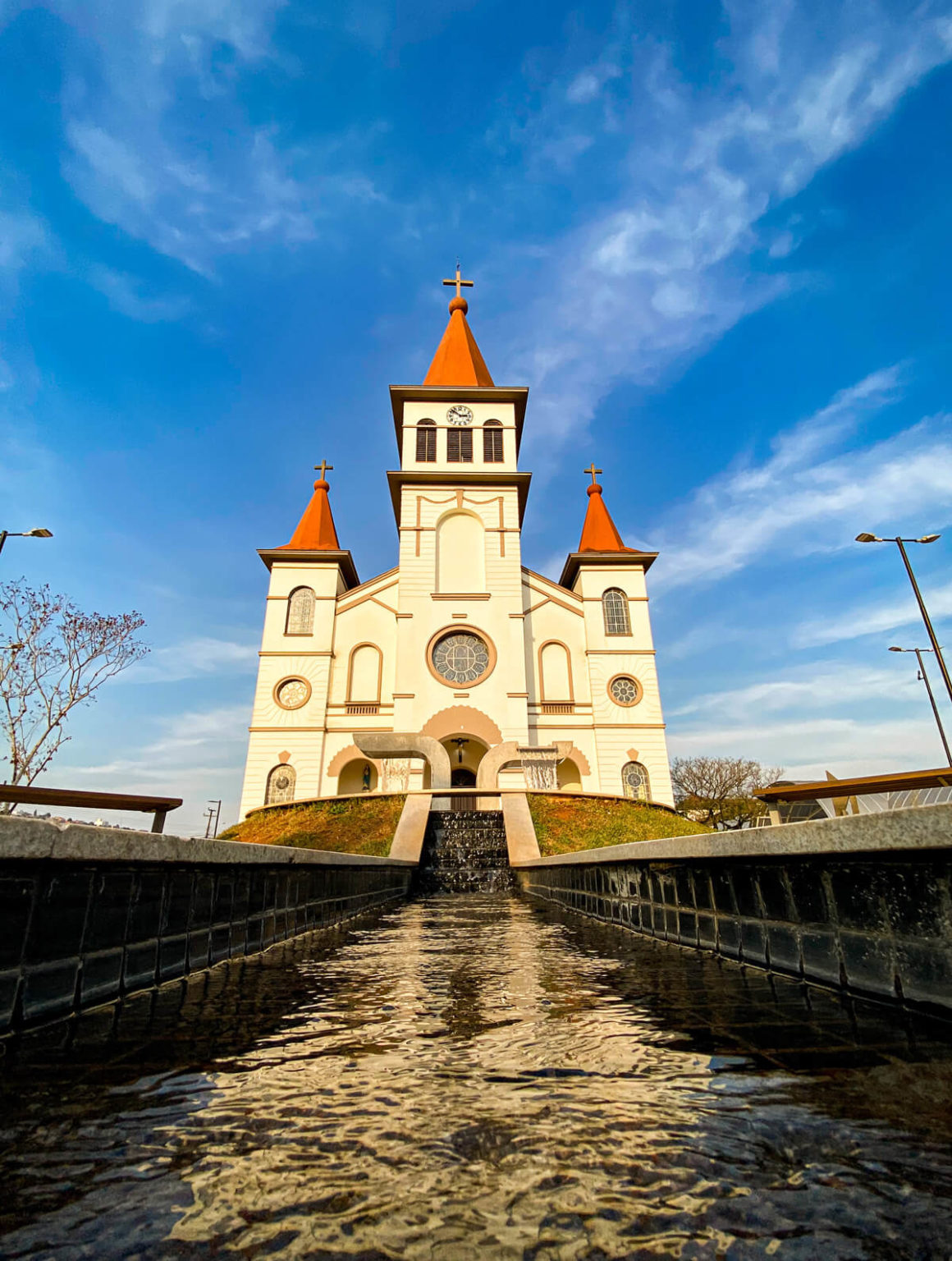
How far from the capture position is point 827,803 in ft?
87.0

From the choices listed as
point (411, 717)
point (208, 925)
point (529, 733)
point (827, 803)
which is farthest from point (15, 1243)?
point (827, 803)

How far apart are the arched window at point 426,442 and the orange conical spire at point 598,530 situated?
328 inches

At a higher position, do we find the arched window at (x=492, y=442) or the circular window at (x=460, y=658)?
the arched window at (x=492, y=442)

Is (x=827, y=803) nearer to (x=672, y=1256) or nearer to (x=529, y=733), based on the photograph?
(x=529, y=733)

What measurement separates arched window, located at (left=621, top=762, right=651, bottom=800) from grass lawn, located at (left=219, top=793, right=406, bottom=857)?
432 inches

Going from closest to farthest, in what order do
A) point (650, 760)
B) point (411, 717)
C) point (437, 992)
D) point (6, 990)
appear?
point (6, 990) < point (437, 992) < point (411, 717) < point (650, 760)

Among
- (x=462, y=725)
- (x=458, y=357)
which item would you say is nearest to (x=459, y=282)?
(x=458, y=357)

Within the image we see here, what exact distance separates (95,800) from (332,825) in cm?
1244

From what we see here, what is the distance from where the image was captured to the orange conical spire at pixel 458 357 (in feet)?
104

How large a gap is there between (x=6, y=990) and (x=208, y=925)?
1492mm

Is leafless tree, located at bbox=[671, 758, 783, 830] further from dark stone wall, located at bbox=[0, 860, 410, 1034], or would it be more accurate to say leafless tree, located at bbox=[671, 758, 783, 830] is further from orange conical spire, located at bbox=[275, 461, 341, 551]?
dark stone wall, located at bbox=[0, 860, 410, 1034]

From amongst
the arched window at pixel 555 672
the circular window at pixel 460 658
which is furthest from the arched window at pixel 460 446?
the arched window at pixel 555 672

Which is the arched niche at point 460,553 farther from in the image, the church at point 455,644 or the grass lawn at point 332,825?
the grass lawn at point 332,825

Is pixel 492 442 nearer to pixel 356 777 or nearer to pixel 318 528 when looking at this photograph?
pixel 318 528
